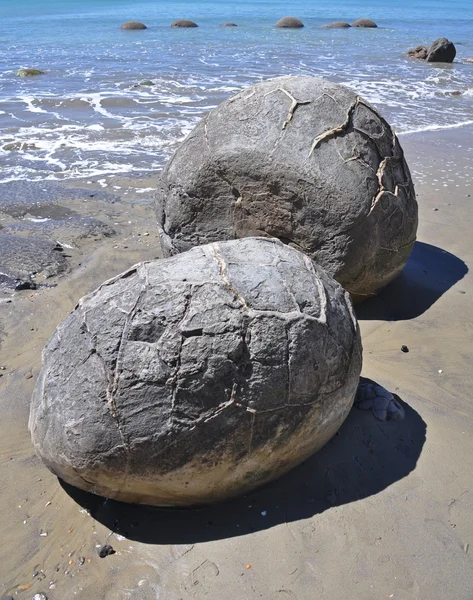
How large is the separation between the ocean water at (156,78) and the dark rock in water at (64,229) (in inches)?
70.0

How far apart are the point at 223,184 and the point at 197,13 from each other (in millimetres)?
40562

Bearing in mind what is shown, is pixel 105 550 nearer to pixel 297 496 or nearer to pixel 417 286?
pixel 297 496

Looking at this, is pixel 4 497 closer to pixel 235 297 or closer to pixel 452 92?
pixel 235 297

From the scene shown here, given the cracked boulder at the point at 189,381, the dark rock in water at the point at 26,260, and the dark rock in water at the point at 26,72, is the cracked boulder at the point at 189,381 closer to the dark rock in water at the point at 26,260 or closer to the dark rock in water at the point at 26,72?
the dark rock in water at the point at 26,260

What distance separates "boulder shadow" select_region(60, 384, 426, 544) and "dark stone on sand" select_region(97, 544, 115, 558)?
11 cm

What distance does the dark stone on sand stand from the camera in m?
2.92

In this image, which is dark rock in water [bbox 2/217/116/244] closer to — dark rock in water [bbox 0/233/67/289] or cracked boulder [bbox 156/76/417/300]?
dark rock in water [bbox 0/233/67/289]

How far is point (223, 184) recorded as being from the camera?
184 inches

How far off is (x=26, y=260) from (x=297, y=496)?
3.99 metres

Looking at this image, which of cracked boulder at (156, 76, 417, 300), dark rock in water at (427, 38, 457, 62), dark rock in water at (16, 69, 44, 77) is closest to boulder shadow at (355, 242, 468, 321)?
cracked boulder at (156, 76, 417, 300)

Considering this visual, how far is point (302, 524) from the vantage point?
10.0ft

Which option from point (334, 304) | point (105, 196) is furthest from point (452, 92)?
point (334, 304)

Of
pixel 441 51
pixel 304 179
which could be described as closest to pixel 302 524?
pixel 304 179

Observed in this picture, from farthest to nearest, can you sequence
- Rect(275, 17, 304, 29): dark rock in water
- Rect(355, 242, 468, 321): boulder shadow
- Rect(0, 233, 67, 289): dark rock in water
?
Rect(275, 17, 304, 29): dark rock in water, Rect(0, 233, 67, 289): dark rock in water, Rect(355, 242, 468, 321): boulder shadow
